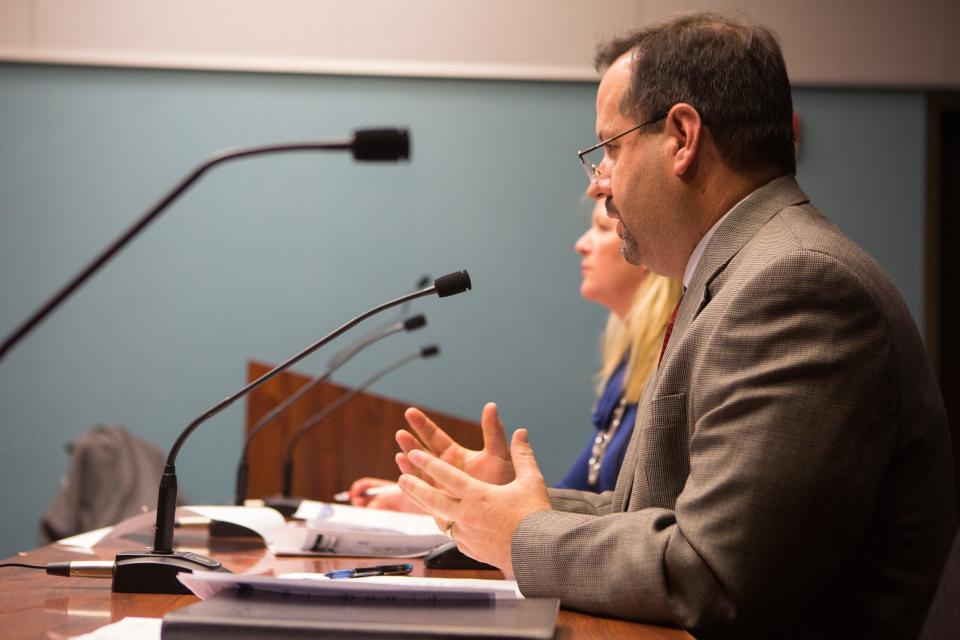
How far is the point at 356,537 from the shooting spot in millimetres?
1691

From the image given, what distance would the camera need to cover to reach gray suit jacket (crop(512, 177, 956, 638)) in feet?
3.54

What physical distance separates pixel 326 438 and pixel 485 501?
83.7 inches

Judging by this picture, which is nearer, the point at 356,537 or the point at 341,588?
the point at 341,588

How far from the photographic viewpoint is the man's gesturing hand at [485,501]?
1.22m

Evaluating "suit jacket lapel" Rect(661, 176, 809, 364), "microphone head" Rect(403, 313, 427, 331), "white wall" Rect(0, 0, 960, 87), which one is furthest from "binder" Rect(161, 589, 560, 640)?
"white wall" Rect(0, 0, 960, 87)

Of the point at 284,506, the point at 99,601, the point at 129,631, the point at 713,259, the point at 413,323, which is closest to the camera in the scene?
the point at 129,631

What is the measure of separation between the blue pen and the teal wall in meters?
2.77

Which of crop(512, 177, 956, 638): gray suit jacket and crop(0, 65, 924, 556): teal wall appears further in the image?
crop(0, 65, 924, 556): teal wall

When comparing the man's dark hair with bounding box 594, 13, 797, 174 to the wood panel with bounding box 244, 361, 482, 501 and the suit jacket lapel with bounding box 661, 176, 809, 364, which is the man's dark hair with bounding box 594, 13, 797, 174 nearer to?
the suit jacket lapel with bounding box 661, 176, 809, 364

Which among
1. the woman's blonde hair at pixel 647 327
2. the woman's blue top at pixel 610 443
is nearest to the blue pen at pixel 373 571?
the woman's blue top at pixel 610 443

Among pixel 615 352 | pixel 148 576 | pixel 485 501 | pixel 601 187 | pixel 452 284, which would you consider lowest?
pixel 148 576

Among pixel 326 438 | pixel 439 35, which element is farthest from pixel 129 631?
pixel 439 35

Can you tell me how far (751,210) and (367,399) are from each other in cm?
206

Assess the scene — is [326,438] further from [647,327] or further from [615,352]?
[647,327]
